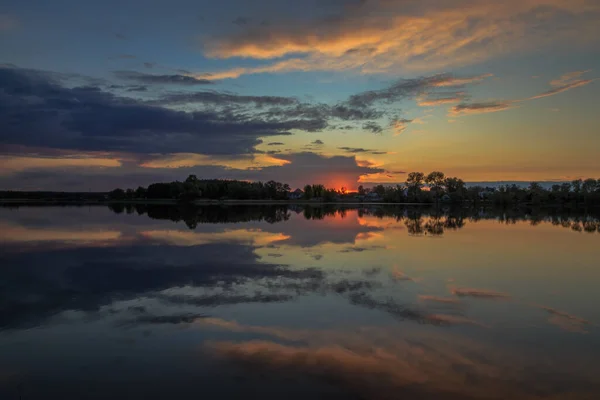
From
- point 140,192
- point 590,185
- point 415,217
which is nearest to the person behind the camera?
point 415,217

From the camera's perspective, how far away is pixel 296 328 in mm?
8047

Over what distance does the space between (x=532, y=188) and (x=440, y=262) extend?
131 meters

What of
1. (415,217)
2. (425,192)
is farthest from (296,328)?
(425,192)

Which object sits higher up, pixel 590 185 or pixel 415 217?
pixel 590 185

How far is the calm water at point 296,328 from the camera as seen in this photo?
19.0 ft

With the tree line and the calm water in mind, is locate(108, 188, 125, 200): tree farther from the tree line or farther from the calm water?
the calm water

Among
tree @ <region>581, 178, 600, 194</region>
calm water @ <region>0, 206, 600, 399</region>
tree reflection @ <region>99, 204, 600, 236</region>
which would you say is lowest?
calm water @ <region>0, 206, 600, 399</region>

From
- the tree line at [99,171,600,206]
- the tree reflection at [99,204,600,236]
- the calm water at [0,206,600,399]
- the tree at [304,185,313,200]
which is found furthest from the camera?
the tree at [304,185,313,200]

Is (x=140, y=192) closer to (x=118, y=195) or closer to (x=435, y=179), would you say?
(x=118, y=195)

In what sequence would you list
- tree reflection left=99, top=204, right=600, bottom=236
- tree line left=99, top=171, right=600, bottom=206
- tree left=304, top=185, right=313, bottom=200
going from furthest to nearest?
tree left=304, top=185, right=313, bottom=200
tree line left=99, top=171, right=600, bottom=206
tree reflection left=99, top=204, right=600, bottom=236

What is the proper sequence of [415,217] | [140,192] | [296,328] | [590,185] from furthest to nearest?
[140,192] < [590,185] < [415,217] < [296,328]

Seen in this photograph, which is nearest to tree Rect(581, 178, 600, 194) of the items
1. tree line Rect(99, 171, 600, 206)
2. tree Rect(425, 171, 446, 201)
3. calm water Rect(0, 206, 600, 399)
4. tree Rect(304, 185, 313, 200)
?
tree line Rect(99, 171, 600, 206)

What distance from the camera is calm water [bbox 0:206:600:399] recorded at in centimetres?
580

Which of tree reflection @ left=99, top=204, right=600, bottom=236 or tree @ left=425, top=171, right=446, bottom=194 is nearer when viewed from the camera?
tree reflection @ left=99, top=204, right=600, bottom=236
